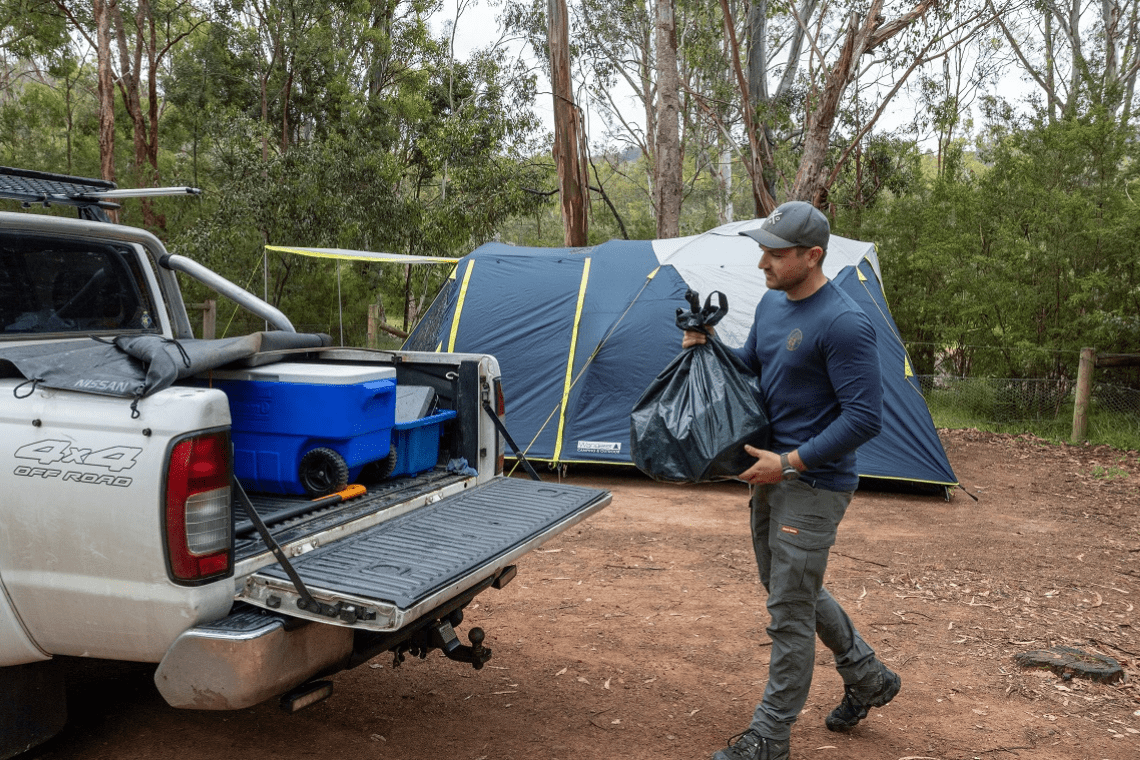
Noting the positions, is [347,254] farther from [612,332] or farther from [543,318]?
[612,332]

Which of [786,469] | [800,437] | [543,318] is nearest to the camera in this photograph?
[786,469]

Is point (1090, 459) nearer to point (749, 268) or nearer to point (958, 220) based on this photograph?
point (958, 220)

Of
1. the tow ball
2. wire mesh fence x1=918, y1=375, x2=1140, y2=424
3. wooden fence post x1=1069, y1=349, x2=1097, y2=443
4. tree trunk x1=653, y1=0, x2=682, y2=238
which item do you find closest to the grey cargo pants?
the tow ball


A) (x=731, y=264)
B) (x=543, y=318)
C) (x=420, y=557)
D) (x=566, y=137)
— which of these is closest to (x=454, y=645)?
(x=420, y=557)

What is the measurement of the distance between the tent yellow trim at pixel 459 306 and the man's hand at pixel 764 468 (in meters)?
6.26

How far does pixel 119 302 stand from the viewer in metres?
3.94

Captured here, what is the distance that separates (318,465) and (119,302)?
135 centimetres

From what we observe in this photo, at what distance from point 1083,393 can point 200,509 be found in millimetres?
11006

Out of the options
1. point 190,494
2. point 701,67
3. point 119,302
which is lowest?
point 190,494

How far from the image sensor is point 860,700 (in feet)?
11.7

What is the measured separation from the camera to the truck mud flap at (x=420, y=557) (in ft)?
8.06

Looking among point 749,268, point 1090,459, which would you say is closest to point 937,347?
point 1090,459

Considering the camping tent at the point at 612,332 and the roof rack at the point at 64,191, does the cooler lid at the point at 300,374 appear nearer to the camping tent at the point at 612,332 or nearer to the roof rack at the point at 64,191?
the roof rack at the point at 64,191

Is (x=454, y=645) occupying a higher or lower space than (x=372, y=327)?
lower
